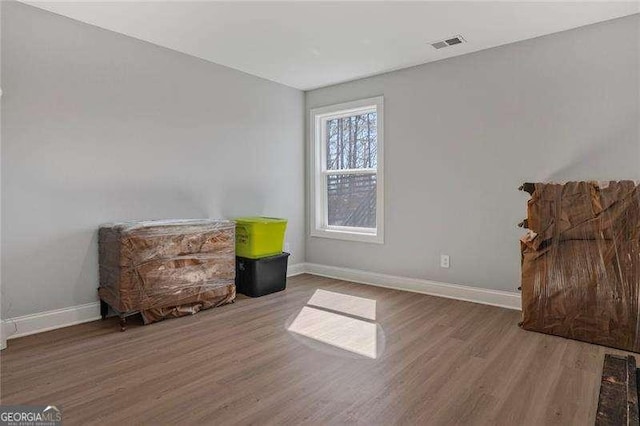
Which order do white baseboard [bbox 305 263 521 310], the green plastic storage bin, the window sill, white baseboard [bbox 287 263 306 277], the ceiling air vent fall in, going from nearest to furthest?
the ceiling air vent
white baseboard [bbox 305 263 521 310]
the green plastic storage bin
the window sill
white baseboard [bbox 287 263 306 277]

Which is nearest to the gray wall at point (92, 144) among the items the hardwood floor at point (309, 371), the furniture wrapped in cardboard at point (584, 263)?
the hardwood floor at point (309, 371)

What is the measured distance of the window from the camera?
4.42 meters

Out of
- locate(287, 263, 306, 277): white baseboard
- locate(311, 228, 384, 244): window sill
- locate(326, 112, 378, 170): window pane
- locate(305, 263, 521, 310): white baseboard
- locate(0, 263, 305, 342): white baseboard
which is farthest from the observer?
locate(287, 263, 306, 277): white baseboard

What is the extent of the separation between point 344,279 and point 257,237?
1309 mm

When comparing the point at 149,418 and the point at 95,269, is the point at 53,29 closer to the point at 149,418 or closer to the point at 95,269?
the point at 95,269

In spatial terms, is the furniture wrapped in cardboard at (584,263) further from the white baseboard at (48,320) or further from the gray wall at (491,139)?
the white baseboard at (48,320)

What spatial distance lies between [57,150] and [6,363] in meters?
1.53

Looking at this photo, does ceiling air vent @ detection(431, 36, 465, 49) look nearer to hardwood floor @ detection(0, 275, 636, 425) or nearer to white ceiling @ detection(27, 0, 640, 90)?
white ceiling @ detection(27, 0, 640, 90)

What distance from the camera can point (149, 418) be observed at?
69.2 inches

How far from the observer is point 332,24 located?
3090mm

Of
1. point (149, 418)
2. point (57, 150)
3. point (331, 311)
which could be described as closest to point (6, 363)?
point (149, 418)

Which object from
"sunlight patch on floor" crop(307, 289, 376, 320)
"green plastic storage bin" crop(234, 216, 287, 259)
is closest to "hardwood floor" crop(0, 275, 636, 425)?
"sunlight patch on floor" crop(307, 289, 376, 320)

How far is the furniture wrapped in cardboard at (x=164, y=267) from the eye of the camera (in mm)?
2938

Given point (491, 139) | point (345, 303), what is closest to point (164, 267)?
point (345, 303)
